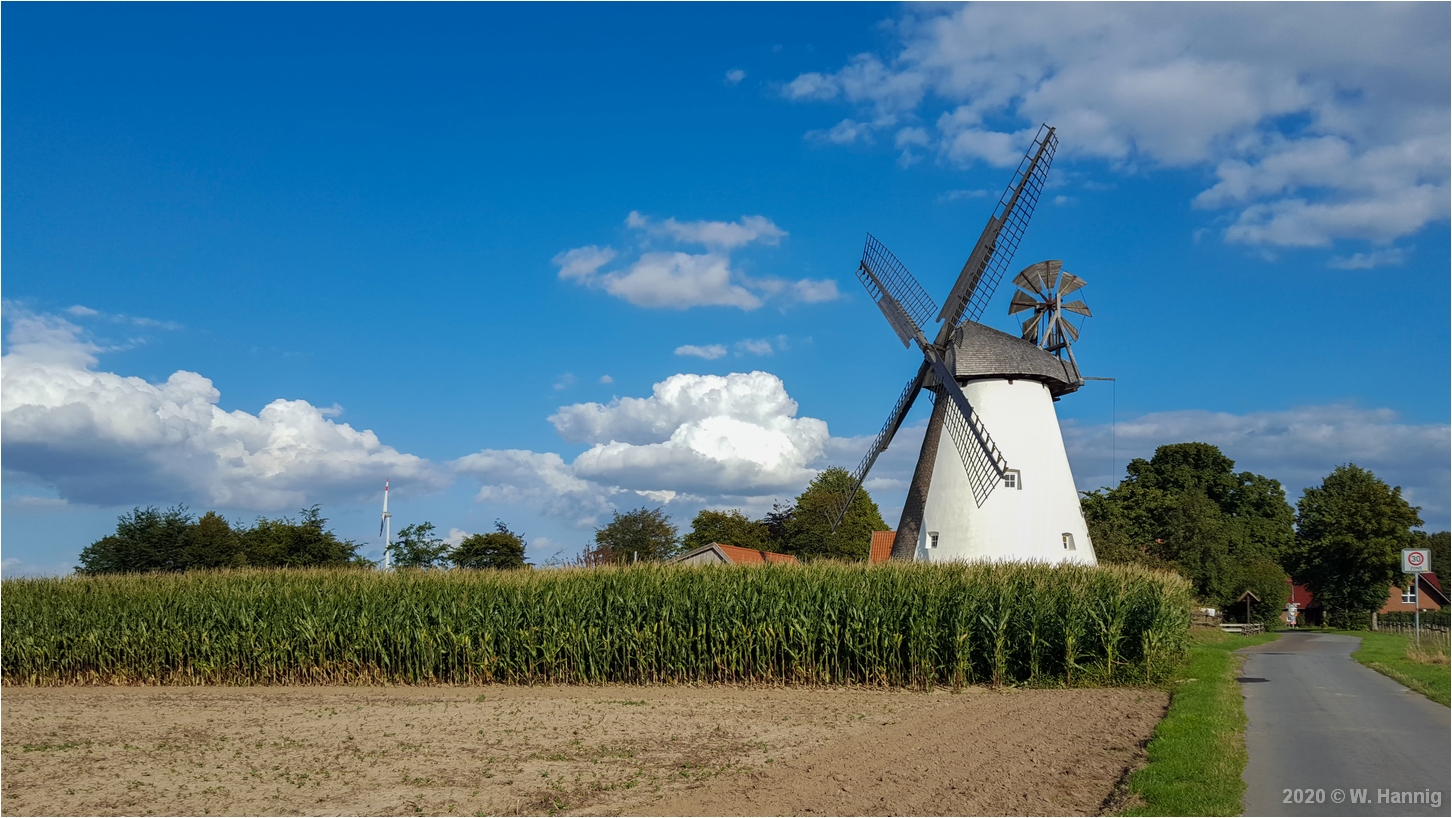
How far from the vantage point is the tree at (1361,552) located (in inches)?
2247

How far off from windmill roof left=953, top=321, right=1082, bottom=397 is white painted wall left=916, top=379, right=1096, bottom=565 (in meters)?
0.35

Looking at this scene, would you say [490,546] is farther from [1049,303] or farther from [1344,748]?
[1344,748]

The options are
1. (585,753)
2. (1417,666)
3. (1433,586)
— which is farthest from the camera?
(1433,586)

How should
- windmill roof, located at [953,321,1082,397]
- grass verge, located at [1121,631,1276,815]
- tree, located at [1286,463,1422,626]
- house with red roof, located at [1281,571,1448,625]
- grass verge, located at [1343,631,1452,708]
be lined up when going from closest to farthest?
grass verge, located at [1121,631,1276,815] → grass verge, located at [1343,631,1452,708] → windmill roof, located at [953,321,1082,397] → tree, located at [1286,463,1422,626] → house with red roof, located at [1281,571,1448,625]

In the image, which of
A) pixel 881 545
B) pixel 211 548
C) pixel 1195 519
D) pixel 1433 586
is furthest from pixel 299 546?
pixel 1433 586

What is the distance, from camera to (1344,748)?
1137cm

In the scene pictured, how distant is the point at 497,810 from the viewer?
9703 mm

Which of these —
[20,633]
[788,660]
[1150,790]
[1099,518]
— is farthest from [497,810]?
[1099,518]

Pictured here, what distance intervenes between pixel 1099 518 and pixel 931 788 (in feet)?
174

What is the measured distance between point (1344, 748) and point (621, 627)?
43.0 feet

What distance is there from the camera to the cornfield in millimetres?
19906

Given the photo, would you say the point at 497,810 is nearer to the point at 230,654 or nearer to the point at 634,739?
the point at 634,739

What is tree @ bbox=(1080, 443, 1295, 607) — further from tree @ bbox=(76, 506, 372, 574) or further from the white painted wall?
tree @ bbox=(76, 506, 372, 574)

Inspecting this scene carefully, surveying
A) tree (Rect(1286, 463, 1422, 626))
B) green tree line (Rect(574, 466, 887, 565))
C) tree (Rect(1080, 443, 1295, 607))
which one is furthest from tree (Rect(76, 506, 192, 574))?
tree (Rect(1286, 463, 1422, 626))
